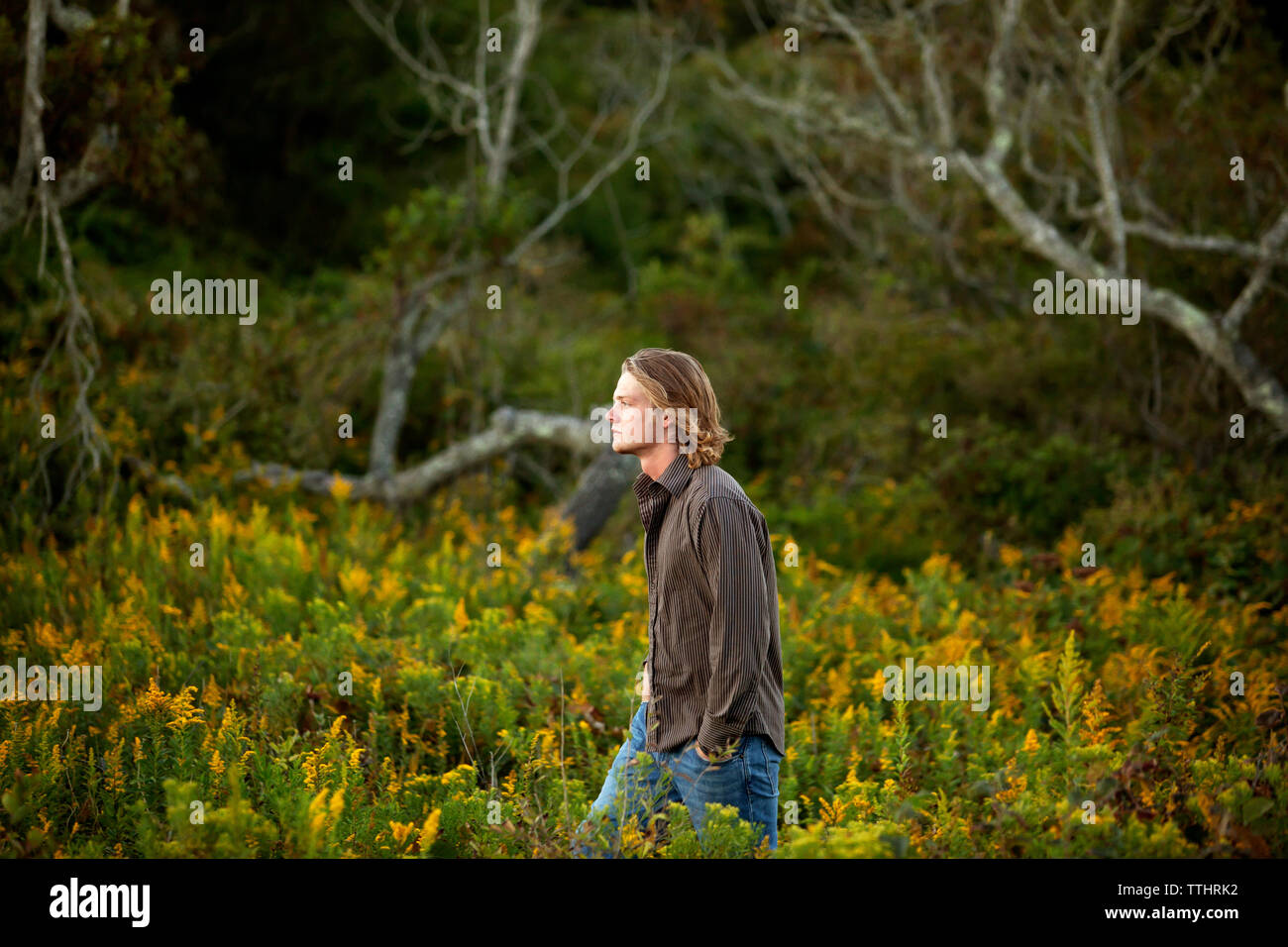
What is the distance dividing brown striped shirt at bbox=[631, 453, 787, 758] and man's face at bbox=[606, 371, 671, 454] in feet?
0.34

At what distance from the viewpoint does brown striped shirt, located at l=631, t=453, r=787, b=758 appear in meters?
3.11

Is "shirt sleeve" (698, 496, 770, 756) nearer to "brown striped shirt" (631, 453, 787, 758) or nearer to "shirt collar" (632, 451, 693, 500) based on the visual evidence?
"brown striped shirt" (631, 453, 787, 758)

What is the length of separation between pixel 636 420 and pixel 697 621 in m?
0.61

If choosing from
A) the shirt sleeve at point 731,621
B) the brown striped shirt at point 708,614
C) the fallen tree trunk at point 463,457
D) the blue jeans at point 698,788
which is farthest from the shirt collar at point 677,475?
the fallen tree trunk at point 463,457

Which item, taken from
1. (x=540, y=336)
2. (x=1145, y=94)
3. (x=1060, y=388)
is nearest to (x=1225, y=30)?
(x=1145, y=94)

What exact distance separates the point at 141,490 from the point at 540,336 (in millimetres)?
5265

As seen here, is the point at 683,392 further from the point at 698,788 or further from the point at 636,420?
the point at 698,788

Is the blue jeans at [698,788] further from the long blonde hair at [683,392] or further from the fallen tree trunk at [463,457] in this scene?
the fallen tree trunk at [463,457]

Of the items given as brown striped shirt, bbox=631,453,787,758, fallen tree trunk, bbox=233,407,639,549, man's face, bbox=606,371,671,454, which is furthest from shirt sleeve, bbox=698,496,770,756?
fallen tree trunk, bbox=233,407,639,549

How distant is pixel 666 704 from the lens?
3.37 m

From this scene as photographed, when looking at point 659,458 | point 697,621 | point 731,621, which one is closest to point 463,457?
point 659,458

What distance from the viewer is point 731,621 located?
310 centimetres

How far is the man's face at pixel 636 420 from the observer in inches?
131
